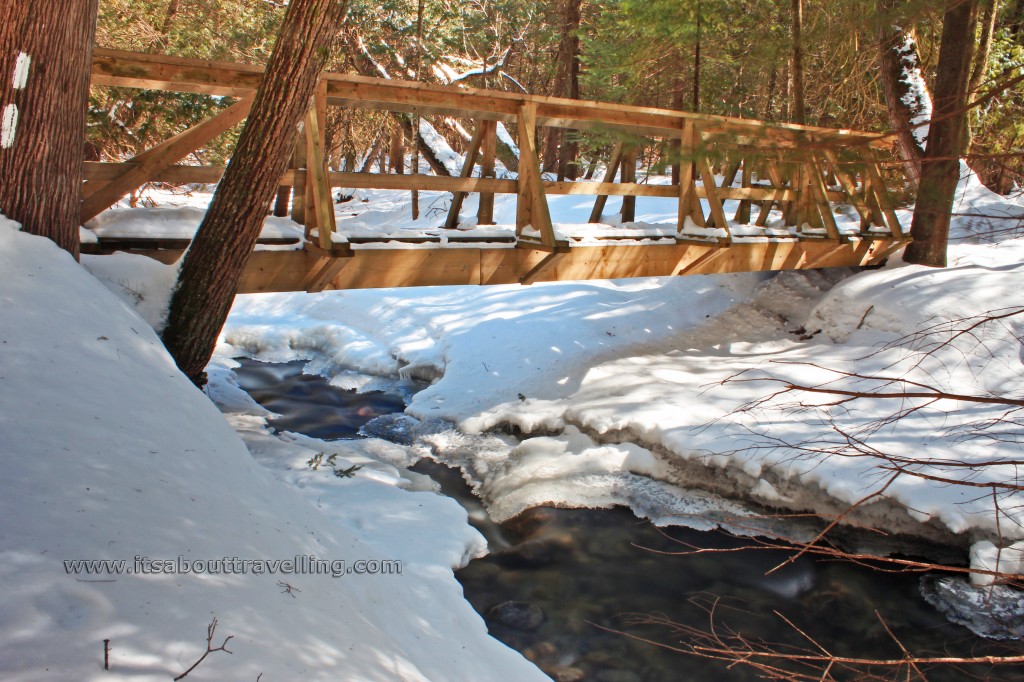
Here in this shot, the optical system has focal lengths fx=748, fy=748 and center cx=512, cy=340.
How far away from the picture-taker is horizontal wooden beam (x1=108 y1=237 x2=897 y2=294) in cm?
577

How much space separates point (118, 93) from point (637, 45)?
9302mm

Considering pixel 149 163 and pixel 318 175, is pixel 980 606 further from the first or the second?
pixel 149 163

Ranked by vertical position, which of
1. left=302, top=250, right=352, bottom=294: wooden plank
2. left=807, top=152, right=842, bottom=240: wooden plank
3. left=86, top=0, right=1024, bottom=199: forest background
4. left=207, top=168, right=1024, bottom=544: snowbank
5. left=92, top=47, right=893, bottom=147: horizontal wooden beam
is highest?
left=86, top=0, right=1024, bottom=199: forest background

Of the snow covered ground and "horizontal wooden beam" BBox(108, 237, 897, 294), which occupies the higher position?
"horizontal wooden beam" BBox(108, 237, 897, 294)

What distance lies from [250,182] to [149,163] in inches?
34.0

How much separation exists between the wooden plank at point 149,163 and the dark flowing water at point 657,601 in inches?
129

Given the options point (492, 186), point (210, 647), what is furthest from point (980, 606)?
point (492, 186)

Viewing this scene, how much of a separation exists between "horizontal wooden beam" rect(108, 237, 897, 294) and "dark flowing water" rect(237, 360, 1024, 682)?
6.41 ft

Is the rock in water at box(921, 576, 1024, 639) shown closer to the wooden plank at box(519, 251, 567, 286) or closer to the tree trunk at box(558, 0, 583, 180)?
the wooden plank at box(519, 251, 567, 286)

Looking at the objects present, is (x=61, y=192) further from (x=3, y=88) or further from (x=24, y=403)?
(x=24, y=403)

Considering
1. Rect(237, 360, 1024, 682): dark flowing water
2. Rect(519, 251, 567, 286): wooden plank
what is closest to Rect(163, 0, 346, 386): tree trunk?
Rect(237, 360, 1024, 682): dark flowing water

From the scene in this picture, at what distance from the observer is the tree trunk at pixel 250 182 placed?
15.5 feet

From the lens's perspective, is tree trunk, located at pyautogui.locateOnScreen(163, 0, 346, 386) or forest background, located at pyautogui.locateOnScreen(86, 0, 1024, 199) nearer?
tree trunk, located at pyautogui.locateOnScreen(163, 0, 346, 386)

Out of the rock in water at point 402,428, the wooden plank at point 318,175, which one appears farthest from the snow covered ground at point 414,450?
the wooden plank at point 318,175
